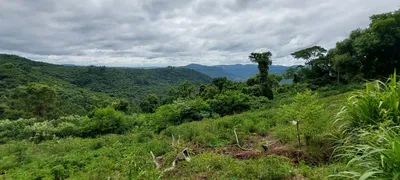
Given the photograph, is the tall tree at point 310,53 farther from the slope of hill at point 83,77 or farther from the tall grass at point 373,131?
the slope of hill at point 83,77

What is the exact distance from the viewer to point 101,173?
477cm

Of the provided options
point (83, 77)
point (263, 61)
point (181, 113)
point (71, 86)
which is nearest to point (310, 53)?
point (263, 61)

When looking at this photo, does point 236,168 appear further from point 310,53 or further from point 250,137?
point 310,53

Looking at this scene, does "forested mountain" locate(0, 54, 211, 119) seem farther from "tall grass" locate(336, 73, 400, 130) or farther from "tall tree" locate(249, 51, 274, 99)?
"tall grass" locate(336, 73, 400, 130)

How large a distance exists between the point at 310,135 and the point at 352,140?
1.11 meters

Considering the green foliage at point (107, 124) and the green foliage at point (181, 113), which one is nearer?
the green foliage at point (181, 113)

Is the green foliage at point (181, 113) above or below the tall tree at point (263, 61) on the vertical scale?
below

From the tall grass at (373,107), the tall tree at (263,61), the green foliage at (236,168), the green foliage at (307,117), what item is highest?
the tall tree at (263,61)

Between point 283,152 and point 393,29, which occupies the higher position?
point 393,29

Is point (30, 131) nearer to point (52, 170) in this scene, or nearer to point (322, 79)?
point (52, 170)

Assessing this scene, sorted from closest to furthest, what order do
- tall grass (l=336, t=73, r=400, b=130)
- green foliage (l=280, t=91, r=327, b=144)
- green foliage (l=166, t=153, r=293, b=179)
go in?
1. tall grass (l=336, t=73, r=400, b=130)
2. green foliage (l=166, t=153, r=293, b=179)
3. green foliage (l=280, t=91, r=327, b=144)

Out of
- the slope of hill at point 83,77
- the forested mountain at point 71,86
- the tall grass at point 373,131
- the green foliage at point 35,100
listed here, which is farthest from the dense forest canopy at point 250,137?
the slope of hill at point 83,77

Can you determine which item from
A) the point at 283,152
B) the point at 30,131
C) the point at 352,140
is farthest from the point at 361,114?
the point at 30,131

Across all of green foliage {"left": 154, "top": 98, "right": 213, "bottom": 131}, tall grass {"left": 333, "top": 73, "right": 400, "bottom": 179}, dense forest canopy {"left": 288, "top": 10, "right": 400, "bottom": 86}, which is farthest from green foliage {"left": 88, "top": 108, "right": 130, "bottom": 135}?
dense forest canopy {"left": 288, "top": 10, "right": 400, "bottom": 86}
